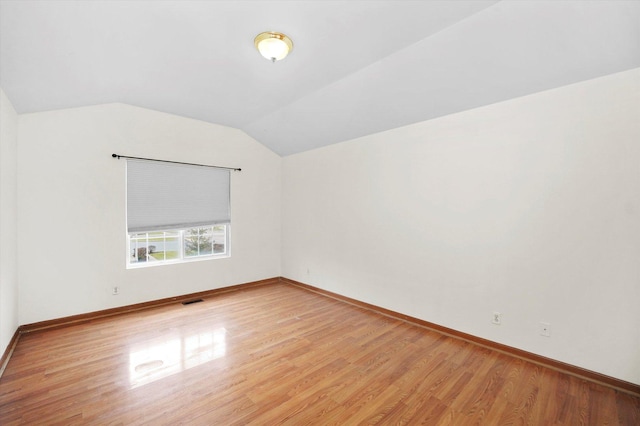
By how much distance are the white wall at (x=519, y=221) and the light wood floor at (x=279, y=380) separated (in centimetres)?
37

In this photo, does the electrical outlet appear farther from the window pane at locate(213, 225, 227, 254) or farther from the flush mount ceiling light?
the window pane at locate(213, 225, 227, 254)

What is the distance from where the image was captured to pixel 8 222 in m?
2.55

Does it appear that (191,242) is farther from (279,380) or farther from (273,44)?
(273,44)

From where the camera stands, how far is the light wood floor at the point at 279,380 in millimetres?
1798

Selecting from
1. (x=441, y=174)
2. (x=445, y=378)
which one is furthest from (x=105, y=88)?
(x=445, y=378)

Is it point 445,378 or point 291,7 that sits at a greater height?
point 291,7

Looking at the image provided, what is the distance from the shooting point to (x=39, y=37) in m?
1.81

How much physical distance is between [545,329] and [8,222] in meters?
5.08

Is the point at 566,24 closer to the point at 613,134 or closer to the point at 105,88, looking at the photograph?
the point at 613,134

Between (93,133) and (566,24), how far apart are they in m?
4.68

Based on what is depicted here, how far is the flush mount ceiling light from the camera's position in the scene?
2.02 metres

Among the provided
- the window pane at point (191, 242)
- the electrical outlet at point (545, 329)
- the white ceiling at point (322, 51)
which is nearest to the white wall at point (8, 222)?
the white ceiling at point (322, 51)

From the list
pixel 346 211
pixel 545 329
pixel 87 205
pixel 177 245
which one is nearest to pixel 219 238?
pixel 177 245

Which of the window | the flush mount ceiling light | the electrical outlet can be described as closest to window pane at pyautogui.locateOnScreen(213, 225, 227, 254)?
the window
